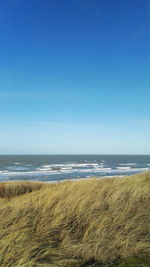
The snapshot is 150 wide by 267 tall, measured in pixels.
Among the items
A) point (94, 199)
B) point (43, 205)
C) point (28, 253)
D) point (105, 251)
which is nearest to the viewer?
point (28, 253)

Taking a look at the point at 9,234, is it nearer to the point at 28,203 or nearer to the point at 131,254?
the point at 28,203

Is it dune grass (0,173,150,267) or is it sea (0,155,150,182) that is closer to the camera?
dune grass (0,173,150,267)

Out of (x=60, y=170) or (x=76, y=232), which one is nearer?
(x=76, y=232)

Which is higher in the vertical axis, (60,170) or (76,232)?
(76,232)

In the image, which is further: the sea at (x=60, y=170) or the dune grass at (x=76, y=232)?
the sea at (x=60, y=170)

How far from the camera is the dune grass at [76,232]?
3875 mm

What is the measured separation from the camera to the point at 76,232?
15.5 ft

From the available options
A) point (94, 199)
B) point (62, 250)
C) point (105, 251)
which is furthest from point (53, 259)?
point (94, 199)

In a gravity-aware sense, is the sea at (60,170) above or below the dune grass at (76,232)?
below

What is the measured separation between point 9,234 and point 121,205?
2875 mm

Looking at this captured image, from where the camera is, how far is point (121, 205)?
5984 millimetres

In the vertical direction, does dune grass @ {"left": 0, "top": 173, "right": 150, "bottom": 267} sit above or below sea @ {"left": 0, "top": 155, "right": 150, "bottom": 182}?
above

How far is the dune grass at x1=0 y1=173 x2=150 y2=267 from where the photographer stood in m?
3.88

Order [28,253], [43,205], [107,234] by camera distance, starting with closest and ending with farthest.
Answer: [28,253] → [107,234] → [43,205]
